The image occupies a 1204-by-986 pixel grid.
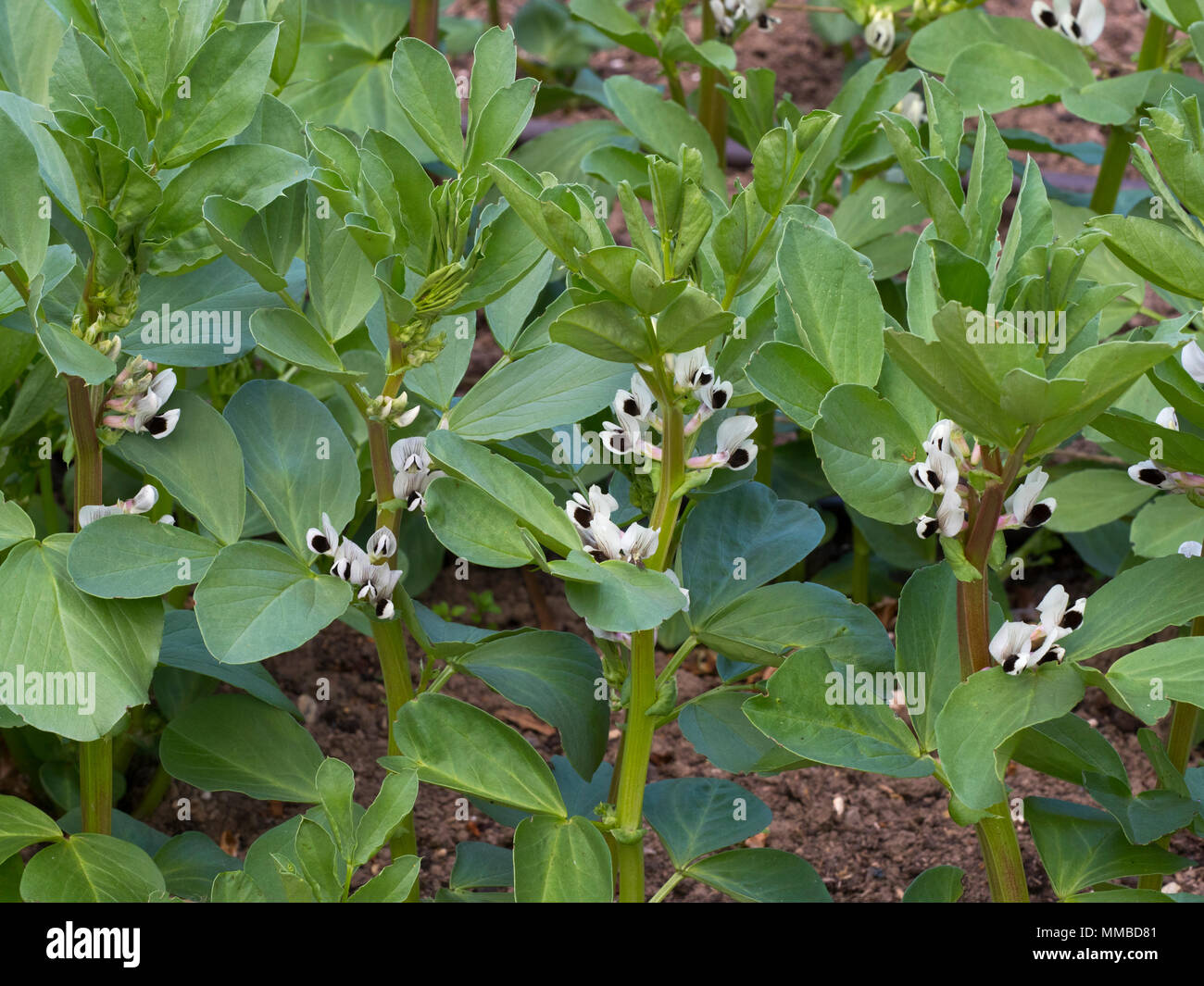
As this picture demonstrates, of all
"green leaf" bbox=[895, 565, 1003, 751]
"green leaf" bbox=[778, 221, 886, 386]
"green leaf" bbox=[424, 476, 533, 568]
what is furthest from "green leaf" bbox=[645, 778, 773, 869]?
"green leaf" bbox=[778, 221, 886, 386]

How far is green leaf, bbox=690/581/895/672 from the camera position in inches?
39.1

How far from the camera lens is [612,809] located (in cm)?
103

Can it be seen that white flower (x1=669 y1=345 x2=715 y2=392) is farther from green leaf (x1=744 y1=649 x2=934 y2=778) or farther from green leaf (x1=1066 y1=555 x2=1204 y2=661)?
green leaf (x1=1066 y1=555 x2=1204 y2=661)

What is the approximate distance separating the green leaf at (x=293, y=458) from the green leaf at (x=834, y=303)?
381mm

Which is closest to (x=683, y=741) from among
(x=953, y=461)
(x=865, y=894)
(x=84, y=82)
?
(x=865, y=894)

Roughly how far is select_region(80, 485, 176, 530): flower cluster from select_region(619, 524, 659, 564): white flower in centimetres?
35

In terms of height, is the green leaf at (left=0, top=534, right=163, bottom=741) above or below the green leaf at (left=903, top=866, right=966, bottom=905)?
above

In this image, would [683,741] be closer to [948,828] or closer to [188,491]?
[948,828]

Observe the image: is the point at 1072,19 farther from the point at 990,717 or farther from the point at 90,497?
the point at 90,497

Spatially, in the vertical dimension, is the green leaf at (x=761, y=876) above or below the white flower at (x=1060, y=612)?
below

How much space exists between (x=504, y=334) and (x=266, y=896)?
49cm

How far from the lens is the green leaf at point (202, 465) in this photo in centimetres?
103

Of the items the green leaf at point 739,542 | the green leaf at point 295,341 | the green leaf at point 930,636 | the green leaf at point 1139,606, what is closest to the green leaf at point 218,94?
the green leaf at point 295,341

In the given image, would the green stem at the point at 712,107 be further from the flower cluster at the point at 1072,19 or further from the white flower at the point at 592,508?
the white flower at the point at 592,508
